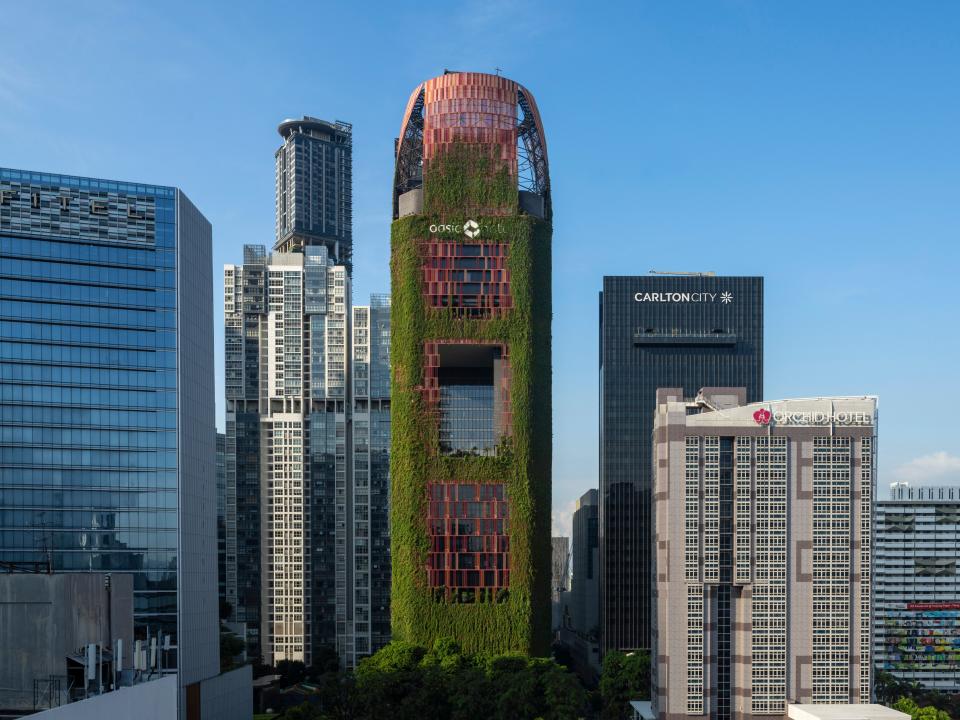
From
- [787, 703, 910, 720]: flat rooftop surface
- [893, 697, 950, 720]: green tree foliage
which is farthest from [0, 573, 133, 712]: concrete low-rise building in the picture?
[893, 697, 950, 720]: green tree foliage

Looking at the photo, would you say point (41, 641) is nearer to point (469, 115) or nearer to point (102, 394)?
point (102, 394)

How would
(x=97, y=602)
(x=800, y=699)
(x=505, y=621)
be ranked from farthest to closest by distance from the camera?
(x=505, y=621), (x=800, y=699), (x=97, y=602)

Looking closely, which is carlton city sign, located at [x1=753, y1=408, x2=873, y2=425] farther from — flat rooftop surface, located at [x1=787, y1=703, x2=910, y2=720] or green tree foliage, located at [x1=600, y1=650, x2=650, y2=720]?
green tree foliage, located at [x1=600, y1=650, x2=650, y2=720]

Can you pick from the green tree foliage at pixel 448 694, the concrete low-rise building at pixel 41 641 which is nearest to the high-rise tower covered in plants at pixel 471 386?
the green tree foliage at pixel 448 694

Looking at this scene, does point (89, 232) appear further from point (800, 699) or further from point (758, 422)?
point (800, 699)

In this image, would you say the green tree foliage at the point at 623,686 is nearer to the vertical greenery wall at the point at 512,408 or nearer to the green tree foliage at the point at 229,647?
the vertical greenery wall at the point at 512,408

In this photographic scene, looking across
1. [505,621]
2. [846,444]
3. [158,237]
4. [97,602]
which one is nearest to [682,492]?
[846,444]
